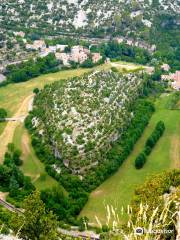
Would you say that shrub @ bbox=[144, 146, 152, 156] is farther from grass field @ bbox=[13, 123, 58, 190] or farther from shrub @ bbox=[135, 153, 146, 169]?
grass field @ bbox=[13, 123, 58, 190]

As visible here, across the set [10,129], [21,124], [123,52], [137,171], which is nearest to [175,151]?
[137,171]

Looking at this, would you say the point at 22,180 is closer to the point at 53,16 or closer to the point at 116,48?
the point at 116,48

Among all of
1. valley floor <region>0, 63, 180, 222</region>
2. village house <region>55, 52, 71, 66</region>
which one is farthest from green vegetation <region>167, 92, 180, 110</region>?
village house <region>55, 52, 71, 66</region>

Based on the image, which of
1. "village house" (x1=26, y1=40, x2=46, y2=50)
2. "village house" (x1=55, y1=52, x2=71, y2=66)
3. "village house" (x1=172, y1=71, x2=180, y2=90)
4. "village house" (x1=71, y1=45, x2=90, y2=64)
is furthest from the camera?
"village house" (x1=26, y1=40, x2=46, y2=50)

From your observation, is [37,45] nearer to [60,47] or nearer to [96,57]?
[60,47]

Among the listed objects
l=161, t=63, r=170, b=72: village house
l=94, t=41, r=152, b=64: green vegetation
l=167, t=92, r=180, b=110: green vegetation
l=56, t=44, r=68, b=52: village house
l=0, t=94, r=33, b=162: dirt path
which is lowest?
l=0, t=94, r=33, b=162: dirt path

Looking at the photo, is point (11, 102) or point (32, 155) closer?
point (32, 155)

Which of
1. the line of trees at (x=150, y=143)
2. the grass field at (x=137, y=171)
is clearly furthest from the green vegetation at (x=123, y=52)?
the line of trees at (x=150, y=143)

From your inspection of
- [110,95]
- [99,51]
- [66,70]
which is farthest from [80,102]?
[99,51]
